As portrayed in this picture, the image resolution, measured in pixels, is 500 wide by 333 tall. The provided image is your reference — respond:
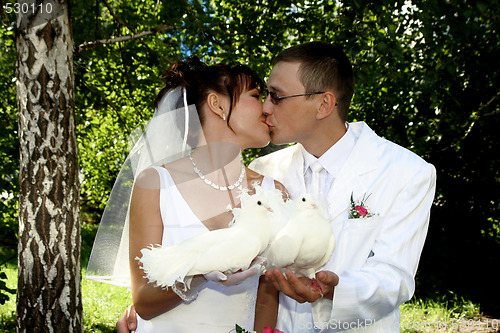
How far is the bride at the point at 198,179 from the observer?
243cm

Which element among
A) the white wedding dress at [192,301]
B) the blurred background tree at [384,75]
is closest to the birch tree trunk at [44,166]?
the blurred background tree at [384,75]

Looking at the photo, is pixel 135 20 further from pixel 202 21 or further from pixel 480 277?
pixel 480 277

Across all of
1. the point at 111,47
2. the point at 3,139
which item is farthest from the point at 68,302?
the point at 111,47

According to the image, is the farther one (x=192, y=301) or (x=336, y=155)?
(x=336, y=155)

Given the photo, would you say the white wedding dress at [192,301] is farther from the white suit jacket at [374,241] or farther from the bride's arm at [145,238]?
the white suit jacket at [374,241]

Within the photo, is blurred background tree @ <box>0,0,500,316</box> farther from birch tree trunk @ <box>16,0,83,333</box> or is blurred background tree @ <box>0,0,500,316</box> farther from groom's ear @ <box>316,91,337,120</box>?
groom's ear @ <box>316,91,337,120</box>

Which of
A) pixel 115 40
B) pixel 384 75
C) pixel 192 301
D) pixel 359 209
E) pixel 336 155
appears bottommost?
pixel 192 301

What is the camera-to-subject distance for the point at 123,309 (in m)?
7.24

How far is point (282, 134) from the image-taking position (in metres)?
2.95

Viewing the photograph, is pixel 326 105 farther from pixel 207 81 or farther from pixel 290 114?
pixel 207 81

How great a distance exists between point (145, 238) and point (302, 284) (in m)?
0.88

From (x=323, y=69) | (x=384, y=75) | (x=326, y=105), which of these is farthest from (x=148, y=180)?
(x=384, y=75)

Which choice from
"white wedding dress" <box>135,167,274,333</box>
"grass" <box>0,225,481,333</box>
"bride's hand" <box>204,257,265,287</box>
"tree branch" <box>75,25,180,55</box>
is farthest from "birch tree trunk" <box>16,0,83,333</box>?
"grass" <box>0,225,481,333</box>

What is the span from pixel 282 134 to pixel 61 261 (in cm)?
224
